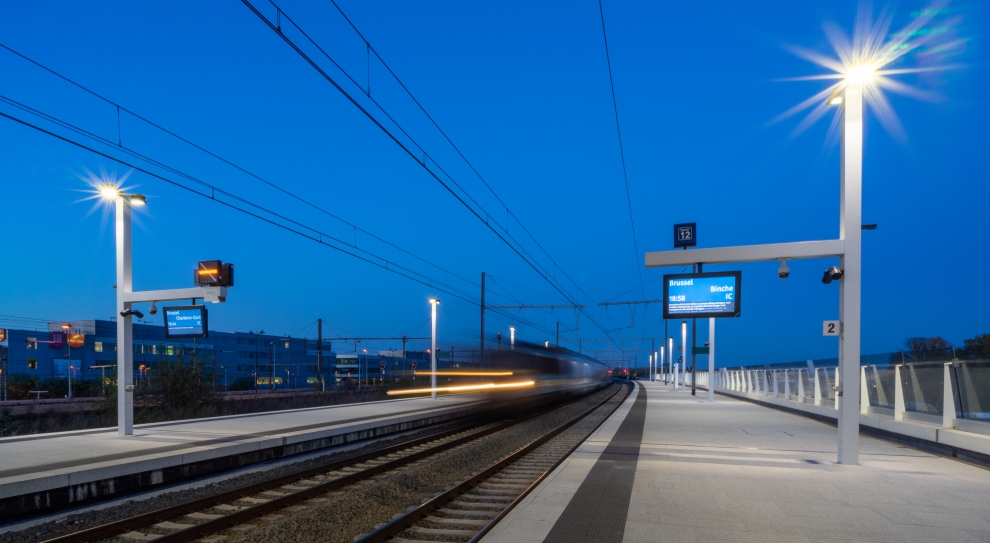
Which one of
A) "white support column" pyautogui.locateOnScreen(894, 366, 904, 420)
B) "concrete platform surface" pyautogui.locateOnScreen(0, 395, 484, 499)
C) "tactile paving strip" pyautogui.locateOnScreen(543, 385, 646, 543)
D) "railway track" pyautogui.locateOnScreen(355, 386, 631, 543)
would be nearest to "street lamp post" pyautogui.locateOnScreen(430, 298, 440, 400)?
"concrete platform surface" pyautogui.locateOnScreen(0, 395, 484, 499)

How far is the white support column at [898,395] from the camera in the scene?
1323 cm

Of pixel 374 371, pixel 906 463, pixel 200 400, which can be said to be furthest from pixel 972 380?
pixel 374 371

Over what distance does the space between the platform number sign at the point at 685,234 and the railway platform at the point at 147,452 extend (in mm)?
9194

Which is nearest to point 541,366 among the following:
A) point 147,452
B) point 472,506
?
point 147,452

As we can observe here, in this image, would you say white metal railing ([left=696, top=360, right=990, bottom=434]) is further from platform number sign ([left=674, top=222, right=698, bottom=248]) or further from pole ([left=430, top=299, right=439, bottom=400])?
pole ([left=430, top=299, right=439, bottom=400])

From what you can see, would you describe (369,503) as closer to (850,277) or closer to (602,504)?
(602,504)

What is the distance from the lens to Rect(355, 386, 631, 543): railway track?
680 cm

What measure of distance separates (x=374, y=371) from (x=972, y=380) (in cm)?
10319

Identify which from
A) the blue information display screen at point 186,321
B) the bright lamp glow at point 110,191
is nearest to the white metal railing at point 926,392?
the blue information display screen at point 186,321

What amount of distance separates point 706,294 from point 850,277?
3034 millimetres

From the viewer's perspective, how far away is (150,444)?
38.2 ft

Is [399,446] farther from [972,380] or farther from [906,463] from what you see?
[972,380]

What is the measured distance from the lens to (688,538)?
6039 mm

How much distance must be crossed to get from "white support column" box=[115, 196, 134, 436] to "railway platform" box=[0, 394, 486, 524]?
1.93 ft
